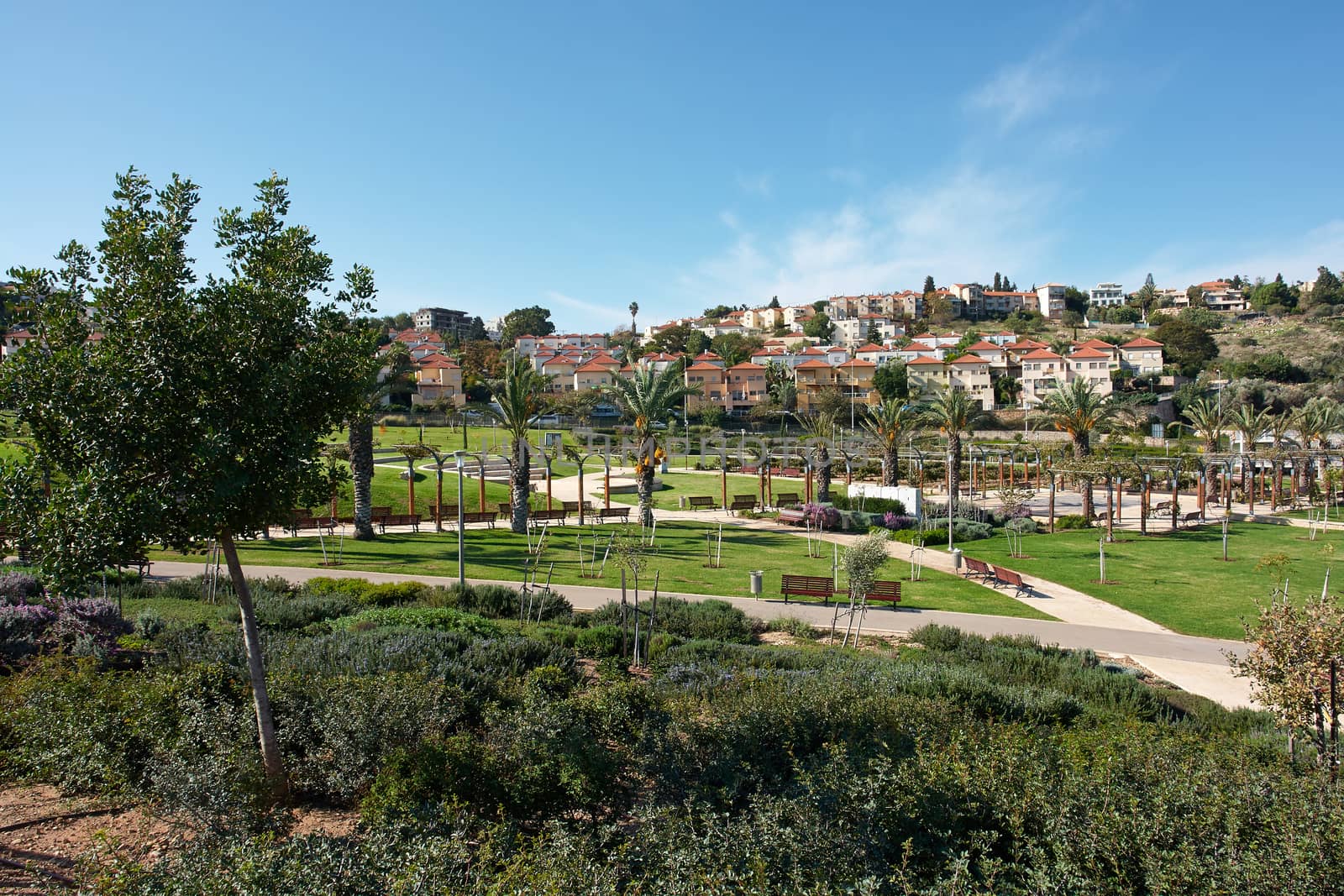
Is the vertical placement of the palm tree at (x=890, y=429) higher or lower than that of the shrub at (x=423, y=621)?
higher

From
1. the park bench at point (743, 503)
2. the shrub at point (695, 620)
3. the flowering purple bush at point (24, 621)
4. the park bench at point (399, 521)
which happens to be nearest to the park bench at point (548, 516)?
the park bench at point (399, 521)

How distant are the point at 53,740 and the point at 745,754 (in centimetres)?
649

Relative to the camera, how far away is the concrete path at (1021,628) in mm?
13570

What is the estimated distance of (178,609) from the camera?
14.7m

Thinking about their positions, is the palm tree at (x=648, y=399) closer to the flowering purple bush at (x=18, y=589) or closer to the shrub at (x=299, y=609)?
the shrub at (x=299, y=609)

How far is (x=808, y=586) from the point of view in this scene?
18.9 metres

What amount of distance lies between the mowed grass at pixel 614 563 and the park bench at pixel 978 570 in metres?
0.63

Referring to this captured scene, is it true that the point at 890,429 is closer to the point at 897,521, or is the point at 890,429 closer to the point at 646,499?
the point at 897,521

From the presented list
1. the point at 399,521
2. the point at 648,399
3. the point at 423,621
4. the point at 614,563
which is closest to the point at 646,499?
the point at 648,399

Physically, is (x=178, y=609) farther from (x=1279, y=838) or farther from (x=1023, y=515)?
(x=1023, y=515)

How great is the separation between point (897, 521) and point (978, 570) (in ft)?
31.8

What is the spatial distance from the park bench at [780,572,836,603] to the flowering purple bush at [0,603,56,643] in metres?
14.0

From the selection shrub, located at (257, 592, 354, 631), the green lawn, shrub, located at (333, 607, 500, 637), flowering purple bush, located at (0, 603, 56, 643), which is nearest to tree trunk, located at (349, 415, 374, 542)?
shrub, located at (257, 592, 354, 631)

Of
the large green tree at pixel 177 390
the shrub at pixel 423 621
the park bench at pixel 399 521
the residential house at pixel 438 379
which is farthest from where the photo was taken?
the residential house at pixel 438 379
